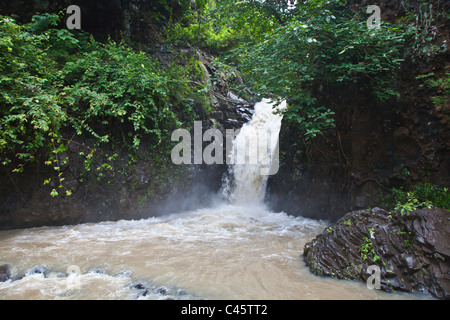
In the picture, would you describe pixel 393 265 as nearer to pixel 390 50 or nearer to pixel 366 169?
pixel 366 169

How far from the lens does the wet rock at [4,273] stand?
3.24 m

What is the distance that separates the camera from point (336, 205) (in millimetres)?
6570

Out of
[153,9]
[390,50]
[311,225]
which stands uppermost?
[153,9]

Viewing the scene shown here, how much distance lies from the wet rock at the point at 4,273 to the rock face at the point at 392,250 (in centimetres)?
393

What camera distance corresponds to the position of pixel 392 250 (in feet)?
10.9

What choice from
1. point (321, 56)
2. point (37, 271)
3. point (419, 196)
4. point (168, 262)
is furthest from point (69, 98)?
point (419, 196)

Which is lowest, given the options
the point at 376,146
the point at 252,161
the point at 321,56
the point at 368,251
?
the point at 368,251

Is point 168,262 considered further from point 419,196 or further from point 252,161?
point 252,161

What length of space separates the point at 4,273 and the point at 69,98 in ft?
11.2

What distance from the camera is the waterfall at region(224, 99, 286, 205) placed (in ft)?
29.6

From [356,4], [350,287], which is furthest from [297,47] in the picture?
[350,287]
